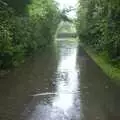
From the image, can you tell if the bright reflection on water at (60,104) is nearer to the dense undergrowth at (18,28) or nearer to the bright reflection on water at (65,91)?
the bright reflection on water at (65,91)

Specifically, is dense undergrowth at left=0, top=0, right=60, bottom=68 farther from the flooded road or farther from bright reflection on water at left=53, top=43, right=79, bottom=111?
bright reflection on water at left=53, top=43, right=79, bottom=111

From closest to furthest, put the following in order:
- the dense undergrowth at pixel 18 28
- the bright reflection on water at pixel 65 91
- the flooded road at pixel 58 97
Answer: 1. the flooded road at pixel 58 97
2. the bright reflection on water at pixel 65 91
3. the dense undergrowth at pixel 18 28

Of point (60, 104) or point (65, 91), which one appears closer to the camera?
point (60, 104)

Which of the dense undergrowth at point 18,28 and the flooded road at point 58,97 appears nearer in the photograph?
the flooded road at point 58,97

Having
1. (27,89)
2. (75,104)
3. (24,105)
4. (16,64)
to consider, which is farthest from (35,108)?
(16,64)

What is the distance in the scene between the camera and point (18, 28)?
22.5 metres

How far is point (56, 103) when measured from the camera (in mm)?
9977

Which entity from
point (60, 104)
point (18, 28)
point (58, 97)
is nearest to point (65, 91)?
point (58, 97)

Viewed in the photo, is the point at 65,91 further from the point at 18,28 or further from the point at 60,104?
the point at 18,28

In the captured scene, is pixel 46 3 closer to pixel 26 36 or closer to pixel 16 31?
pixel 26 36

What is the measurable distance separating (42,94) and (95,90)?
1989 mm

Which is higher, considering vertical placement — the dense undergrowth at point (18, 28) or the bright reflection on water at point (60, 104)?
the dense undergrowth at point (18, 28)

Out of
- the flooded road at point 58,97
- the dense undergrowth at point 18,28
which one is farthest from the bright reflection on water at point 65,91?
the dense undergrowth at point 18,28

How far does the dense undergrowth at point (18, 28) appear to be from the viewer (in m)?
17.8
